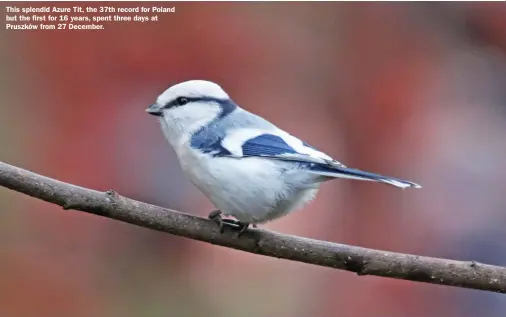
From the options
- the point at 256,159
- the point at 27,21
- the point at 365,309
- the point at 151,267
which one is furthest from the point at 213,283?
the point at 27,21

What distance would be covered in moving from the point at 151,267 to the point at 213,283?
0.09 metres

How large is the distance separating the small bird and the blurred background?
0.26 meters

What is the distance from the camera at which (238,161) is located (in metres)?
0.62

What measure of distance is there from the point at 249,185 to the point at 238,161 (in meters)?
0.03

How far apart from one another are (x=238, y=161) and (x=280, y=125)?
0.34 m

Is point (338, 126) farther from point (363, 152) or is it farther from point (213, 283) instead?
point (213, 283)

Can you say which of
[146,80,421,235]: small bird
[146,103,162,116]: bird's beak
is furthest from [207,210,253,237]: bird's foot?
[146,103,162,116]: bird's beak

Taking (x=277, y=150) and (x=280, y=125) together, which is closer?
(x=277, y=150)

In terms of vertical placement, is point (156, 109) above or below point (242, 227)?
above

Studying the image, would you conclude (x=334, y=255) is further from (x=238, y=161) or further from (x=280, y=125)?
(x=280, y=125)

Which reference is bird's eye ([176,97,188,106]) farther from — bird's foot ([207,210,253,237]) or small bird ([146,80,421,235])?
bird's foot ([207,210,253,237])

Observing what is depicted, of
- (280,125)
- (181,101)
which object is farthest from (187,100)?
(280,125)

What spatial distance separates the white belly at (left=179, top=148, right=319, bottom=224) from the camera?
604 millimetres

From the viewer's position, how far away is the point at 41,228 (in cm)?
89
